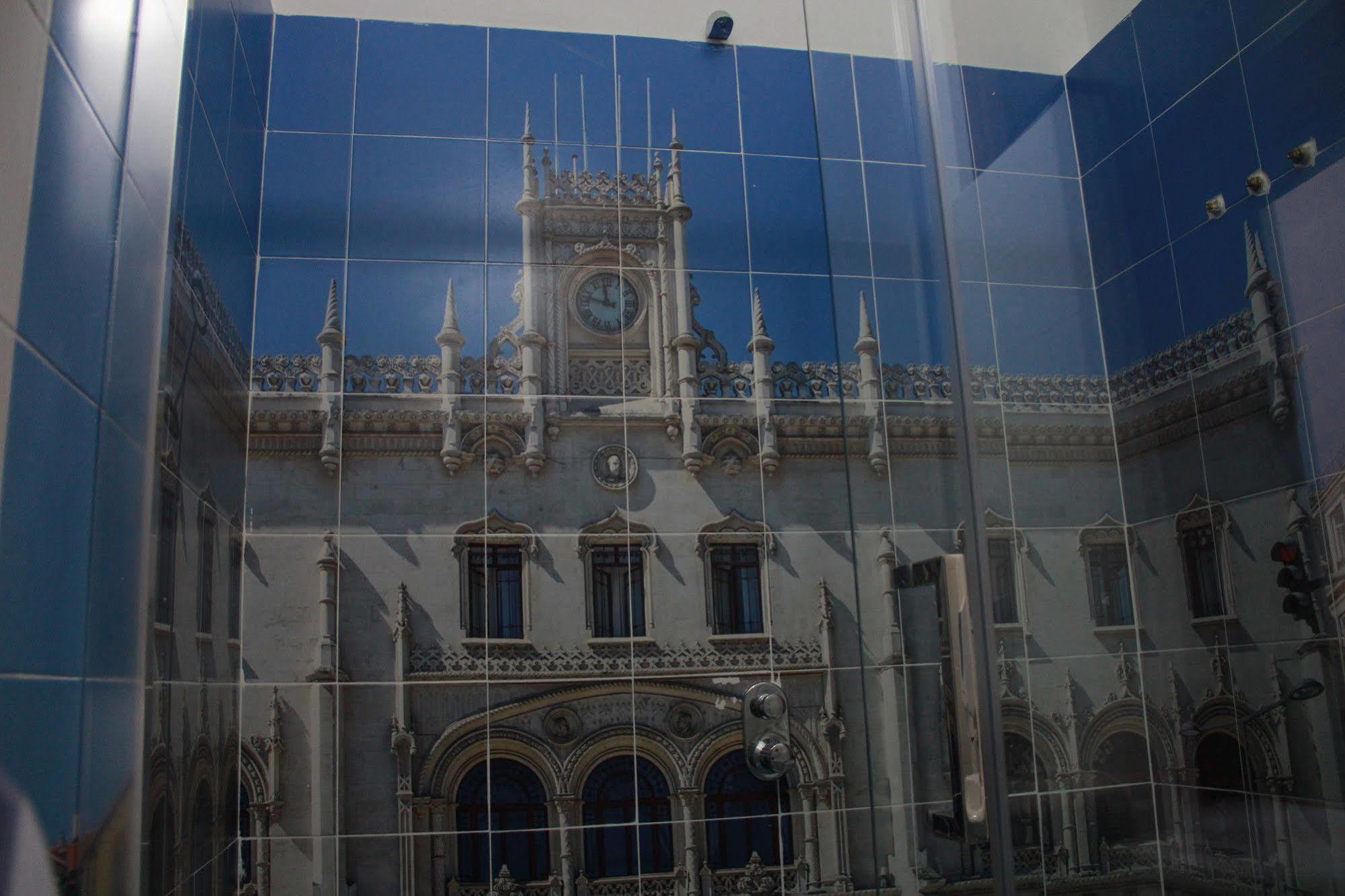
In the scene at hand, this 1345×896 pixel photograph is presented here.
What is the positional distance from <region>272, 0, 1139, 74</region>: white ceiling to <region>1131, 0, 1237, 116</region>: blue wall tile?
4 cm

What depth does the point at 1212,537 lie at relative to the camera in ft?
3.76

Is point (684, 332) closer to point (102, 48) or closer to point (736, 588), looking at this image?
point (736, 588)

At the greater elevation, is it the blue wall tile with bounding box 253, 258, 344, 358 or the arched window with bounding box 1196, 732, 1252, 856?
the blue wall tile with bounding box 253, 258, 344, 358

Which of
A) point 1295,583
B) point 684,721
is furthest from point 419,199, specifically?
point 1295,583

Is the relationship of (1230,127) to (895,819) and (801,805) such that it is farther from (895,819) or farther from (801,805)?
(801,805)

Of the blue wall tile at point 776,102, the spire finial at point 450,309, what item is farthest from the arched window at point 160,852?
the blue wall tile at point 776,102

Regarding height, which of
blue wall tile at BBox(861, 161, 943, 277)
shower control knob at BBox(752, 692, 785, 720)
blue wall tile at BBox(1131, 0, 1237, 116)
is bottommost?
shower control knob at BBox(752, 692, 785, 720)

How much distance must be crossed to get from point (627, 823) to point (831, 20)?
5.82 feet

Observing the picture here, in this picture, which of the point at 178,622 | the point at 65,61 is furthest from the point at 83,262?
the point at 178,622

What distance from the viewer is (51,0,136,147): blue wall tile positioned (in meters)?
1.17

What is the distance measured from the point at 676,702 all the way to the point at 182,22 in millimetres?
1642

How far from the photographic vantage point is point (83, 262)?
1.24 m

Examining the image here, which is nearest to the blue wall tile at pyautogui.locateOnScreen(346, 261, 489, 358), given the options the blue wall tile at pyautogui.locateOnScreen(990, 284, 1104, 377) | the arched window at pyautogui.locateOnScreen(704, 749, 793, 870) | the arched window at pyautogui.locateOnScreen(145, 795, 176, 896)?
the arched window at pyautogui.locateOnScreen(145, 795, 176, 896)

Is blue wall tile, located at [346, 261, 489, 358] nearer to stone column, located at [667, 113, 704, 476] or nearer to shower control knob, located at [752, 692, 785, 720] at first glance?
stone column, located at [667, 113, 704, 476]
